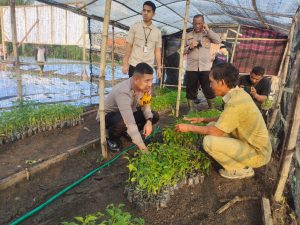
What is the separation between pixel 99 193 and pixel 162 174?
2.70 ft

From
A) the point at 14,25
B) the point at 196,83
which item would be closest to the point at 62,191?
the point at 14,25

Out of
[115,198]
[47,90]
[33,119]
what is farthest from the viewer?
[47,90]

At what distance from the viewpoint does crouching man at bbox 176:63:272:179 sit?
2.60 m

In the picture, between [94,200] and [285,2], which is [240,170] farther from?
[285,2]

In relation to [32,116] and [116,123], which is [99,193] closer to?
[116,123]

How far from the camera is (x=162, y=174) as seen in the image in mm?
2453

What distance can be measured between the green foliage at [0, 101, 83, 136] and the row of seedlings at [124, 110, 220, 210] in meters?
2.37

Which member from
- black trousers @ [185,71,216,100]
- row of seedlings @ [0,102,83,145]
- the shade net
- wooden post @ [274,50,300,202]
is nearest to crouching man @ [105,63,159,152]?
row of seedlings @ [0,102,83,145]

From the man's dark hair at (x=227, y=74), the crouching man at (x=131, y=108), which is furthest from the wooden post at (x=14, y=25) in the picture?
the man's dark hair at (x=227, y=74)

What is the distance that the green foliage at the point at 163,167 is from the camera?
243 centimetres

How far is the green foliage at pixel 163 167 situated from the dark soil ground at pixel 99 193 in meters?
0.21

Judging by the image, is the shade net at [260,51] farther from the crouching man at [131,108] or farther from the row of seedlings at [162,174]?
the row of seedlings at [162,174]

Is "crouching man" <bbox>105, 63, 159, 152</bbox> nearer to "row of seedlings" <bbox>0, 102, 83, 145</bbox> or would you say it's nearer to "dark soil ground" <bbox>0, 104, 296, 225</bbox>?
"dark soil ground" <bbox>0, 104, 296, 225</bbox>

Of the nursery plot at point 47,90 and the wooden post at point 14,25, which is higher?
the wooden post at point 14,25
